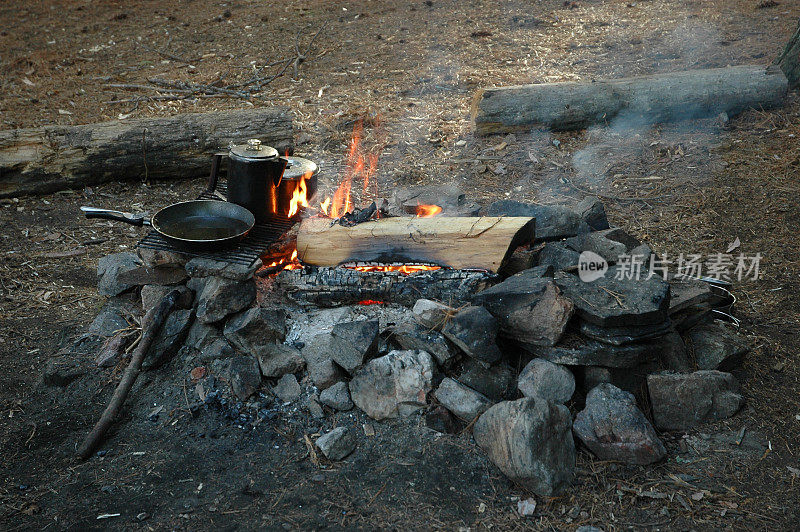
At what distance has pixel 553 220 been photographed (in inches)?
204

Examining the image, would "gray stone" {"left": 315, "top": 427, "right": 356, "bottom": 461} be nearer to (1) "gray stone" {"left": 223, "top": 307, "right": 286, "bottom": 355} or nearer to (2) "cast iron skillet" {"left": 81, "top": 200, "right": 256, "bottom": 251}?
(1) "gray stone" {"left": 223, "top": 307, "right": 286, "bottom": 355}

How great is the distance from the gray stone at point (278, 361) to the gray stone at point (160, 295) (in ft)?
2.67

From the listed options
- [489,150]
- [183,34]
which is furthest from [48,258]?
[183,34]

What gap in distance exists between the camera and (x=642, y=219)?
6461mm

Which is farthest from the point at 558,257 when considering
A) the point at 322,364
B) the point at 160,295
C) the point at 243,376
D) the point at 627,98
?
the point at 627,98

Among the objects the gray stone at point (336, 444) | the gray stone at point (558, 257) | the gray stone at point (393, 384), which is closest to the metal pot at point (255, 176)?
the gray stone at point (393, 384)

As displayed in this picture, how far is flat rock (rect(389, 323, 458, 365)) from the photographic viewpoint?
13.5 feet

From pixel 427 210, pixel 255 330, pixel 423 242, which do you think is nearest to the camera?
pixel 255 330

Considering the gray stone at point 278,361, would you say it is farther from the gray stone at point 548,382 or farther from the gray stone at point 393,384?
the gray stone at point 548,382

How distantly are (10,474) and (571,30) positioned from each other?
11.0 m

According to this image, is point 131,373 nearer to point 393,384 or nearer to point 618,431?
point 393,384

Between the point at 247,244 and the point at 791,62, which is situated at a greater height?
the point at 791,62

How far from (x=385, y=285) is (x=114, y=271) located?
2350 millimetres

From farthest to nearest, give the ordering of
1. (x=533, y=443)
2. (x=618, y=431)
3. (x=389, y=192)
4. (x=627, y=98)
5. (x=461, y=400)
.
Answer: (x=627, y=98)
(x=389, y=192)
(x=461, y=400)
(x=618, y=431)
(x=533, y=443)
